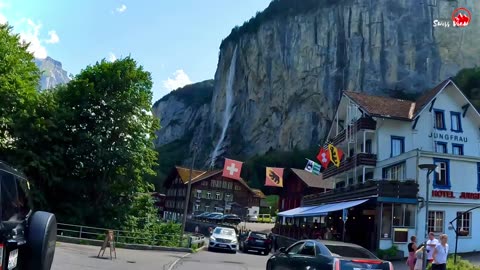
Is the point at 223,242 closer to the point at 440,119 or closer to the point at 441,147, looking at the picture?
the point at 441,147

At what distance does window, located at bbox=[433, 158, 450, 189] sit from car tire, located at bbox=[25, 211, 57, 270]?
2660 cm

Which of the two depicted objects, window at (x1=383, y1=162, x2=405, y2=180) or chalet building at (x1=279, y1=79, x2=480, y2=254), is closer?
chalet building at (x1=279, y1=79, x2=480, y2=254)

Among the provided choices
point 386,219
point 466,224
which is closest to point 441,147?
point 466,224

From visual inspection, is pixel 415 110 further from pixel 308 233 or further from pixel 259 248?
pixel 259 248

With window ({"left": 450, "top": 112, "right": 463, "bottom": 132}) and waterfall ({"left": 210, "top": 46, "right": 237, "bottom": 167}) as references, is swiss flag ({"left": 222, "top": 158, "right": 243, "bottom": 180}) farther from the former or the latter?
waterfall ({"left": 210, "top": 46, "right": 237, "bottom": 167})

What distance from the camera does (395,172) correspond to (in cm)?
3238

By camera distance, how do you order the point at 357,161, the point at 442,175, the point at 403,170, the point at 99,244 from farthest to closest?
1. the point at 357,161
2. the point at 403,170
3. the point at 442,175
4. the point at 99,244

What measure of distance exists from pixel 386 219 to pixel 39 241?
25330mm

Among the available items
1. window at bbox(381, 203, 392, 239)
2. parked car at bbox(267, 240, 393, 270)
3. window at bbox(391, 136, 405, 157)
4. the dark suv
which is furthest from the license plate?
window at bbox(391, 136, 405, 157)

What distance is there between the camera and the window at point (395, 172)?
101 feet

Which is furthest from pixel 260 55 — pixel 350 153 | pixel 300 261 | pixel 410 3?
pixel 300 261

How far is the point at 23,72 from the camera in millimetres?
30844

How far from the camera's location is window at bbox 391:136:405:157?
35.2 metres

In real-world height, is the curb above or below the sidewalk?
below
